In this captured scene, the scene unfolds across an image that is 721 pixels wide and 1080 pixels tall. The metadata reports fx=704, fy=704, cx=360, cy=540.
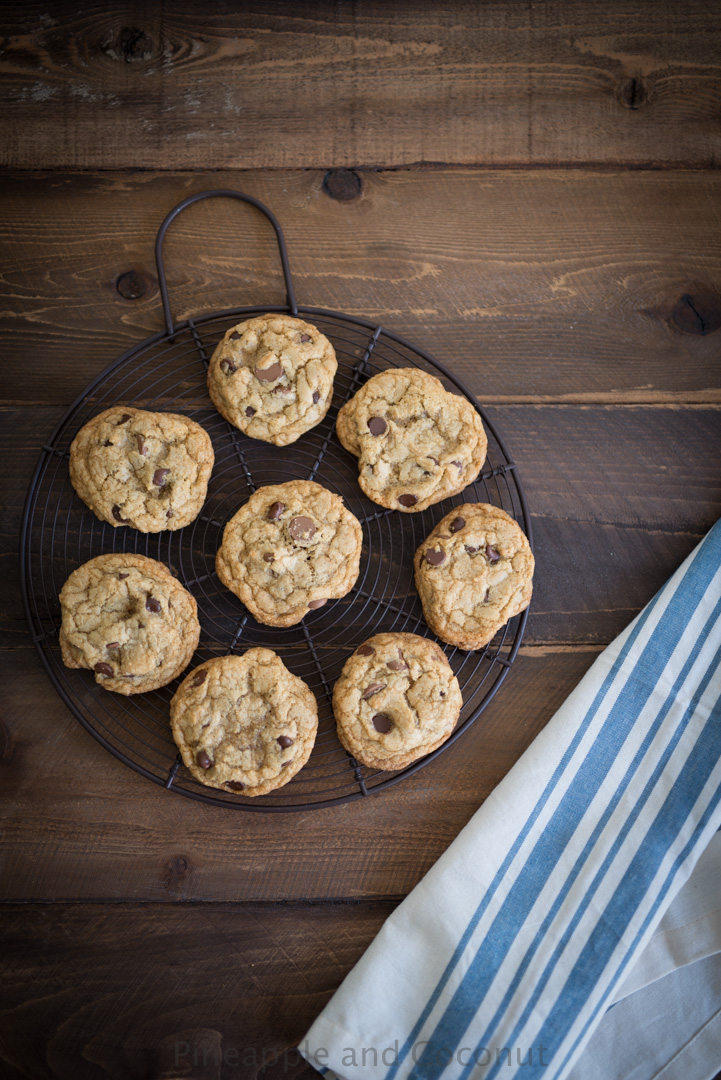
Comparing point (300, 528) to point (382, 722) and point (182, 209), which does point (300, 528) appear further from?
point (182, 209)

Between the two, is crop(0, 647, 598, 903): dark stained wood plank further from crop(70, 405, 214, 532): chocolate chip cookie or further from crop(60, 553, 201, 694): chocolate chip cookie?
crop(70, 405, 214, 532): chocolate chip cookie

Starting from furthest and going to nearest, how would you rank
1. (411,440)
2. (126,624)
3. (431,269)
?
(431,269) → (411,440) → (126,624)

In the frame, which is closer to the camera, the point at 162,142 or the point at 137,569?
the point at 137,569

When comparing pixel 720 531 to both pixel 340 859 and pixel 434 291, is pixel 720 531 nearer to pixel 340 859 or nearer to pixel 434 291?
pixel 434 291

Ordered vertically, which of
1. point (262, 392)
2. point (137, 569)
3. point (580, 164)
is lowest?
point (137, 569)

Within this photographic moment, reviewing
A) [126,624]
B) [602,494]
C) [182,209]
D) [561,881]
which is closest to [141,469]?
[126,624]

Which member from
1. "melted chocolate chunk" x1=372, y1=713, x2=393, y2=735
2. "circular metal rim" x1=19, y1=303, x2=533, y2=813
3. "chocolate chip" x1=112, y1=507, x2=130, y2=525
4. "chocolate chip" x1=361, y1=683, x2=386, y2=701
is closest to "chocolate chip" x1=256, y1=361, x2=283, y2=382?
"circular metal rim" x1=19, y1=303, x2=533, y2=813

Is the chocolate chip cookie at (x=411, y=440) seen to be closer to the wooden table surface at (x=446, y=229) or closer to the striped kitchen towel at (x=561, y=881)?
the wooden table surface at (x=446, y=229)

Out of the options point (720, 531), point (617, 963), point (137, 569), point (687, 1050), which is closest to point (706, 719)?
point (720, 531)
